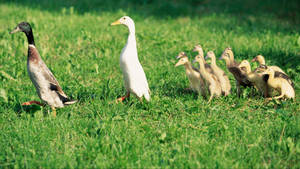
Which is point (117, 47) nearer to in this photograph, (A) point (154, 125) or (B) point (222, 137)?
(A) point (154, 125)

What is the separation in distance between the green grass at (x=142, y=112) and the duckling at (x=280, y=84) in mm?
177

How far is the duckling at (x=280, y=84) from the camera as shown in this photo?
5.35 m

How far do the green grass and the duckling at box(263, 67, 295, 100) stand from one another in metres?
0.18

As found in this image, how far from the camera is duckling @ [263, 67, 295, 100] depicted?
5.35 meters

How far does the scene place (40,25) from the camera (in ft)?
31.1

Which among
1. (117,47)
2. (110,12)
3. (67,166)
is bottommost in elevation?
(67,166)

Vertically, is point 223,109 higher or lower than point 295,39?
lower

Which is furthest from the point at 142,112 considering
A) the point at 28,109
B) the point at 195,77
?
the point at 28,109

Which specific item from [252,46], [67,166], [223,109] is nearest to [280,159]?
[223,109]

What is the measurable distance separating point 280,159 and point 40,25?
Result: 7378 millimetres

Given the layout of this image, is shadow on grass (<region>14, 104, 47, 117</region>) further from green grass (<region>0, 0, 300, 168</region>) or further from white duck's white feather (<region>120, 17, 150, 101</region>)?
white duck's white feather (<region>120, 17, 150, 101</region>)

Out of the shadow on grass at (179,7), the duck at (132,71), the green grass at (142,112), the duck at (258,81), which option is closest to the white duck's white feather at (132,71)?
the duck at (132,71)

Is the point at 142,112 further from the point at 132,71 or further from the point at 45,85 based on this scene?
the point at 45,85

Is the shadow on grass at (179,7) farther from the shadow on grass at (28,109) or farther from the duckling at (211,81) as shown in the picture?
the shadow on grass at (28,109)
